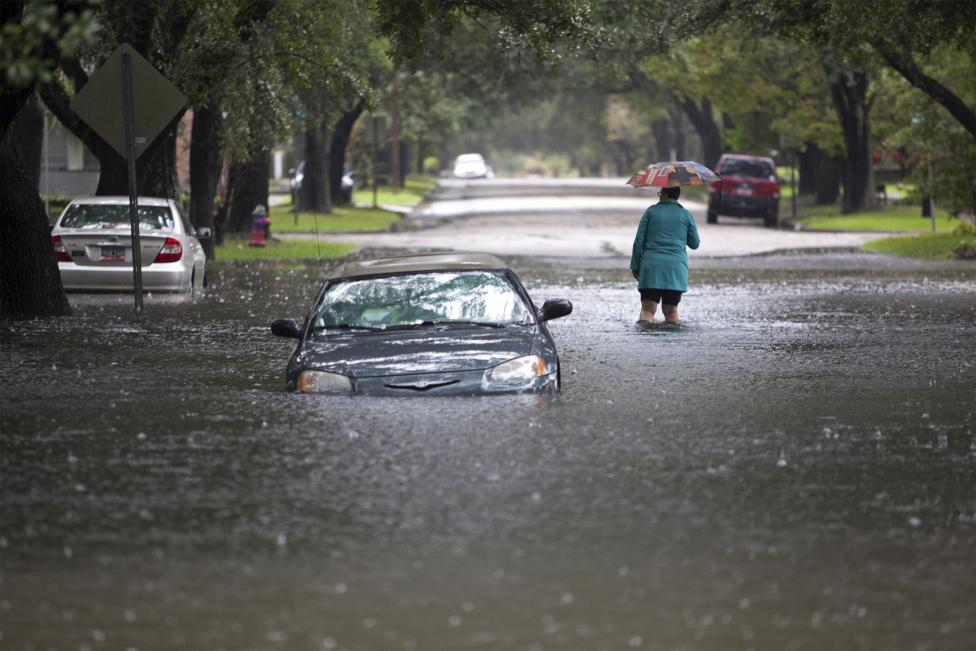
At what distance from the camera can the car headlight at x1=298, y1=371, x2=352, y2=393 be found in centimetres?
1146

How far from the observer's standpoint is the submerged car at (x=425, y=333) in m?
11.4

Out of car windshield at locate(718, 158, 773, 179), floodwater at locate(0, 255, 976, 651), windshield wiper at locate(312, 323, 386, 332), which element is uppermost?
car windshield at locate(718, 158, 773, 179)

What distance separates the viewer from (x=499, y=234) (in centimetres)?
4319

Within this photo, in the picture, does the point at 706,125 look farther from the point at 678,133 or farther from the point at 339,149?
the point at 678,133

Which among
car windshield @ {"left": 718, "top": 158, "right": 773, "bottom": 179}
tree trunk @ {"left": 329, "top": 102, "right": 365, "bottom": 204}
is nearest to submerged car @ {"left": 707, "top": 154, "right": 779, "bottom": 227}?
car windshield @ {"left": 718, "top": 158, "right": 773, "bottom": 179}

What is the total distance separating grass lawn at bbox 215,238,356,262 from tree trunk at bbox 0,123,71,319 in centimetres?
1288

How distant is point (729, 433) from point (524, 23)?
43.5 ft

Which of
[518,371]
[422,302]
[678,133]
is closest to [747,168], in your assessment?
[422,302]

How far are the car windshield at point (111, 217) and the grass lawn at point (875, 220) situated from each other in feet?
77.7

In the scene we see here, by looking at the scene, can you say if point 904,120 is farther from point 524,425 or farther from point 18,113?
point 524,425

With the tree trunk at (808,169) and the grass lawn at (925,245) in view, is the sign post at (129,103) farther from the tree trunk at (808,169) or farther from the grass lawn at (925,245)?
the tree trunk at (808,169)

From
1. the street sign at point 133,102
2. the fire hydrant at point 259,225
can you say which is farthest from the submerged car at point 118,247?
the fire hydrant at point 259,225

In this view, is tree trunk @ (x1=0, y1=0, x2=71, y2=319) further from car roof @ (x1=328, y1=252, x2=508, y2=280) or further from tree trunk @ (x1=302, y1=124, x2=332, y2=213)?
tree trunk @ (x1=302, y1=124, x2=332, y2=213)


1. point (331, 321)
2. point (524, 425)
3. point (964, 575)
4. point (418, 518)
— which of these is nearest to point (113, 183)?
point (331, 321)
